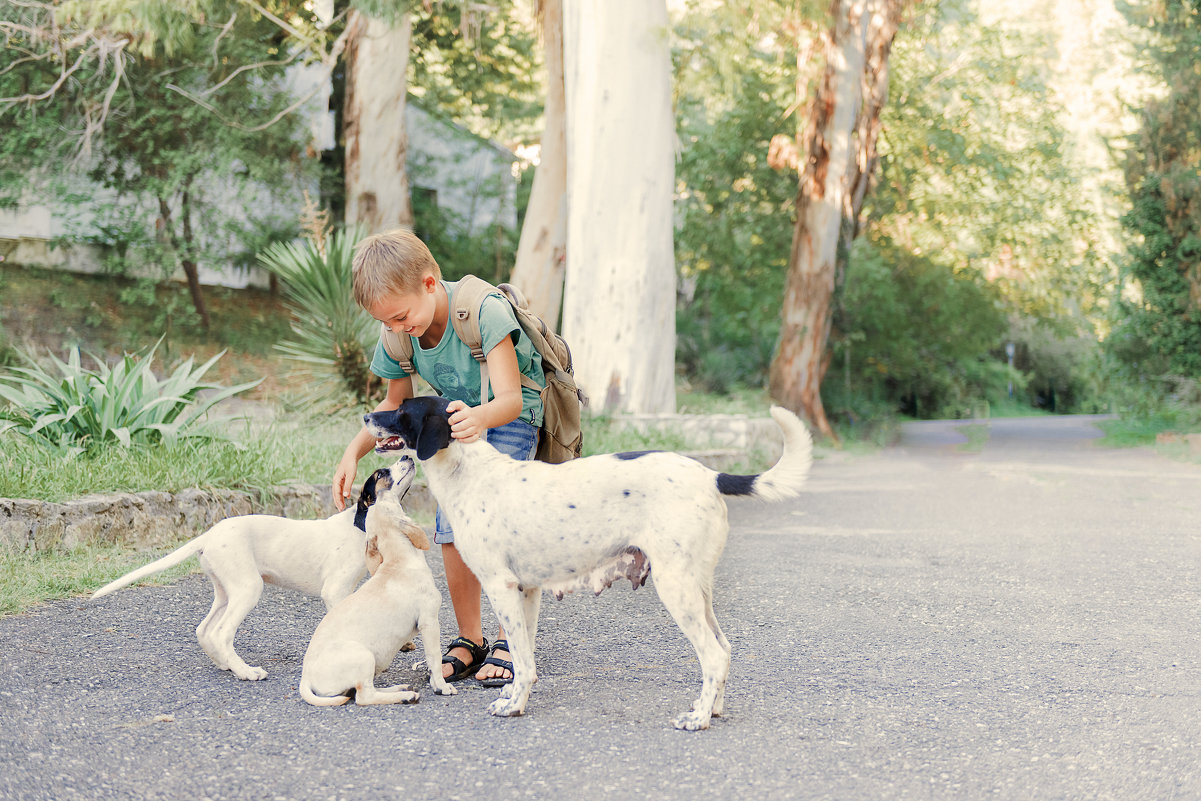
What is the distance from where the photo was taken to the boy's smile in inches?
127

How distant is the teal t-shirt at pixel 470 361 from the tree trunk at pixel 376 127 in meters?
12.3

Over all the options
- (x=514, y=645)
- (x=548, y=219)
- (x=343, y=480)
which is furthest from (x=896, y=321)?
(x=514, y=645)

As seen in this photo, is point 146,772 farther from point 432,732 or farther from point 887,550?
point 887,550

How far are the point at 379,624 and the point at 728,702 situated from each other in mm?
1157

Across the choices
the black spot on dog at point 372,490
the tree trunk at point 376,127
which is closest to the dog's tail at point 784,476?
the black spot on dog at point 372,490

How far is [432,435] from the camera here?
302cm

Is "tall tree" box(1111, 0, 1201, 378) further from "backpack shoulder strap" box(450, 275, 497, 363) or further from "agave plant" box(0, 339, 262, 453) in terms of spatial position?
"backpack shoulder strap" box(450, 275, 497, 363)

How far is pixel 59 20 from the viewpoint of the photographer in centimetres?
1325

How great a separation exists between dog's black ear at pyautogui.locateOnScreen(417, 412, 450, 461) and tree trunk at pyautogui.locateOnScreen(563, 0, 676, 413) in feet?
24.0

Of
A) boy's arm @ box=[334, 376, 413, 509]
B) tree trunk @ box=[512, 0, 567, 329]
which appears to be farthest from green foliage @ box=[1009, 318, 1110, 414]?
boy's arm @ box=[334, 376, 413, 509]

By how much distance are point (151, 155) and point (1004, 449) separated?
15.2 metres

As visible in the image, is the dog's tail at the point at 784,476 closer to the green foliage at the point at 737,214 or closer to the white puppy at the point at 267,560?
the white puppy at the point at 267,560

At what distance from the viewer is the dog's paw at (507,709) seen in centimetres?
302

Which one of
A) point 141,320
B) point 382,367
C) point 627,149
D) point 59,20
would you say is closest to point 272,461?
point 382,367
